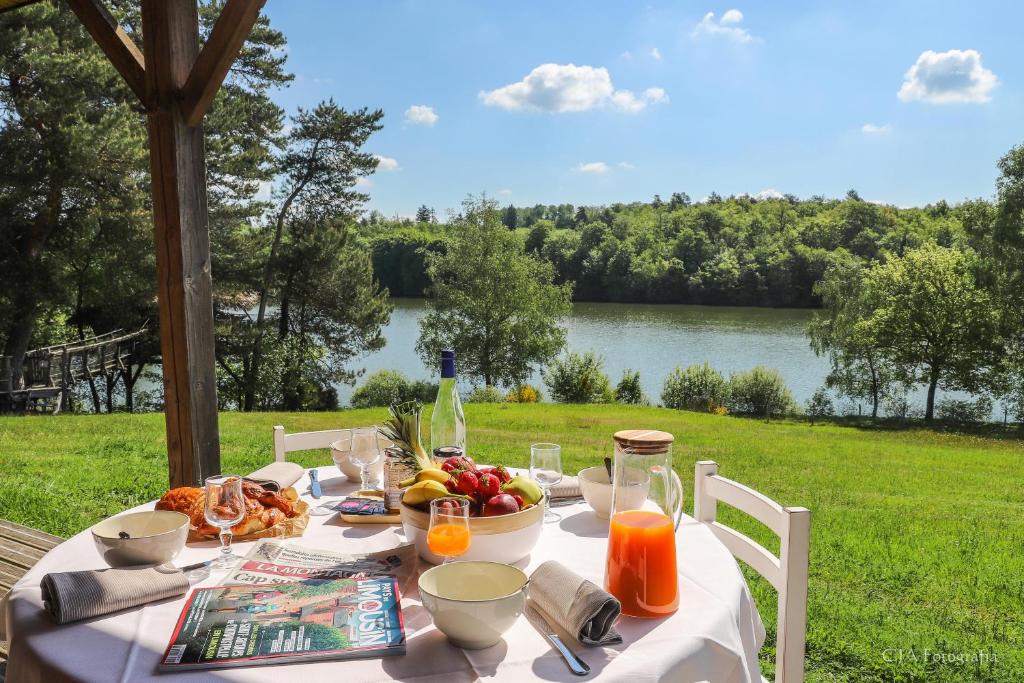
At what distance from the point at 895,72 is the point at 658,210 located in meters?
22.5

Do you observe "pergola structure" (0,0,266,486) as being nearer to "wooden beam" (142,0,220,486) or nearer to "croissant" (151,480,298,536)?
"wooden beam" (142,0,220,486)

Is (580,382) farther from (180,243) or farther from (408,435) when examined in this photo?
(408,435)

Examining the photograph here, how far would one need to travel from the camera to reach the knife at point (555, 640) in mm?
939

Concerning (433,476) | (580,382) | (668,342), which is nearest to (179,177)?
(433,476)

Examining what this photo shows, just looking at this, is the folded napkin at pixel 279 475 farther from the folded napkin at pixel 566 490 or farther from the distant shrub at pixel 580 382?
the distant shrub at pixel 580 382

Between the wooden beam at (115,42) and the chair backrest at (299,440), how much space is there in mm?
1419

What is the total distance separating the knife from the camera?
94 centimetres

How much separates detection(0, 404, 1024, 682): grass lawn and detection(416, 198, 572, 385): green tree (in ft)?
31.2

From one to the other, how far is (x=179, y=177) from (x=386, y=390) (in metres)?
17.4

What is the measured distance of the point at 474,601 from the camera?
95cm

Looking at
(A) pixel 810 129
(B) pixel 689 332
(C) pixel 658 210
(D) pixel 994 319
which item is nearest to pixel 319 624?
(D) pixel 994 319

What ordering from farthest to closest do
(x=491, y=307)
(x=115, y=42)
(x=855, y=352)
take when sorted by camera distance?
(x=855, y=352) → (x=491, y=307) → (x=115, y=42)

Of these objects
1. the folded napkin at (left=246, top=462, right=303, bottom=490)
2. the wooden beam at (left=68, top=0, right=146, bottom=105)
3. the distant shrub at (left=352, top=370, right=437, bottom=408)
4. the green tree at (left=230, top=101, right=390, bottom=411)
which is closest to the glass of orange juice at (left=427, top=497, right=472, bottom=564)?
the folded napkin at (left=246, top=462, right=303, bottom=490)

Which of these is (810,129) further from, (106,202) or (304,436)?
(304,436)
